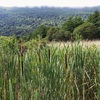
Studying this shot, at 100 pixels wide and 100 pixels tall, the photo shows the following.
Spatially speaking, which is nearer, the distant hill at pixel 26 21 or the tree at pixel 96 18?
the tree at pixel 96 18

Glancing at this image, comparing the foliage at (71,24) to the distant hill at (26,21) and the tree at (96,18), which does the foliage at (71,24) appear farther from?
the distant hill at (26,21)

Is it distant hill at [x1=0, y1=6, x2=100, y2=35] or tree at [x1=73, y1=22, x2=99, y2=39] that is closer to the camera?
tree at [x1=73, y1=22, x2=99, y2=39]

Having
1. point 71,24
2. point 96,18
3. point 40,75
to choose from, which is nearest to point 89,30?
point 96,18

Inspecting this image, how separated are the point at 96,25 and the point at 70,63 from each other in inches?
1253

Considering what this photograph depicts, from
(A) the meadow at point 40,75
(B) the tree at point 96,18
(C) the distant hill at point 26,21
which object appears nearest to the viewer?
(A) the meadow at point 40,75

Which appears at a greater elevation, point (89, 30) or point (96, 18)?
point (96, 18)

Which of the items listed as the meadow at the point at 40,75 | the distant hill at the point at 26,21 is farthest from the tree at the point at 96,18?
the distant hill at the point at 26,21

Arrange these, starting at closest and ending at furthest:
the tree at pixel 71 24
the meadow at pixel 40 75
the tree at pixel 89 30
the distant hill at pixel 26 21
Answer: the meadow at pixel 40 75
the tree at pixel 89 30
the tree at pixel 71 24
the distant hill at pixel 26 21

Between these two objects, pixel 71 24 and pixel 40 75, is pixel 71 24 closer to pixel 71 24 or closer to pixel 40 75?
pixel 71 24

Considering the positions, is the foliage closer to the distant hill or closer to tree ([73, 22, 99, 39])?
tree ([73, 22, 99, 39])

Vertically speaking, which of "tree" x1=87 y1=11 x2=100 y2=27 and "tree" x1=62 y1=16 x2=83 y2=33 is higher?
"tree" x1=87 y1=11 x2=100 y2=27

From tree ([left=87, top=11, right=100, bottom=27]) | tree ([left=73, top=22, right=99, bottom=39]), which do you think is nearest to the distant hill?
tree ([left=87, top=11, right=100, bottom=27])

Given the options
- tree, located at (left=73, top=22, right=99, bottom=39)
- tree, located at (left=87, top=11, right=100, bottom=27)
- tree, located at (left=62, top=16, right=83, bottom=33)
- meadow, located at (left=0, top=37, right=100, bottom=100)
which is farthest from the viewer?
tree, located at (left=62, top=16, right=83, bottom=33)

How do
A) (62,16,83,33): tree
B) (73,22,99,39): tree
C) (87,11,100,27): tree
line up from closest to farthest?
(73,22,99,39): tree → (87,11,100,27): tree → (62,16,83,33): tree
